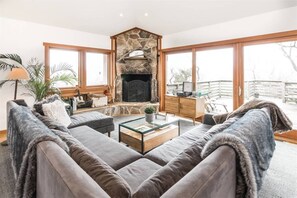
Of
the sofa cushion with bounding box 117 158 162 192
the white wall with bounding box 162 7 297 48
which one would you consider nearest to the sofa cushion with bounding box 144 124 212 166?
the sofa cushion with bounding box 117 158 162 192

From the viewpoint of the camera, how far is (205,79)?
5016 mm

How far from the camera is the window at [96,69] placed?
548 centimetres

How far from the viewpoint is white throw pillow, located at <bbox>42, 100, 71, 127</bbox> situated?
2.64 m

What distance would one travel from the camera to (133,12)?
475 cm

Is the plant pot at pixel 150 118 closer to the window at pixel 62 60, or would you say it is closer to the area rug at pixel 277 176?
the area rug at pixel 277 176

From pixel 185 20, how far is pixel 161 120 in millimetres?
2671

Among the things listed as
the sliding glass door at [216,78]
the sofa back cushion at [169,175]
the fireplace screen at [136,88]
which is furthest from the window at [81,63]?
the sofa back cushion at [169,175]

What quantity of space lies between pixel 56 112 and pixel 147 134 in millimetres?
1459

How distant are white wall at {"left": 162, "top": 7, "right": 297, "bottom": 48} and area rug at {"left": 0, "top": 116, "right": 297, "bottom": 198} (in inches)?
90.7

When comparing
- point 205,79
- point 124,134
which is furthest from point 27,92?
point 205,79

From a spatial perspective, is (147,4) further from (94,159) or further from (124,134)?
(94,159)

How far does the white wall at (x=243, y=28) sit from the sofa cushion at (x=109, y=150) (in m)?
3.58

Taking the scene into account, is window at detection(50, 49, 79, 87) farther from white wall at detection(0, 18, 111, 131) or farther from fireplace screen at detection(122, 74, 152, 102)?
fireplace screen at detection(122, 74, 152, 102)

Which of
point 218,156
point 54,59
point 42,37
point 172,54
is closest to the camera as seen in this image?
point 218,156
